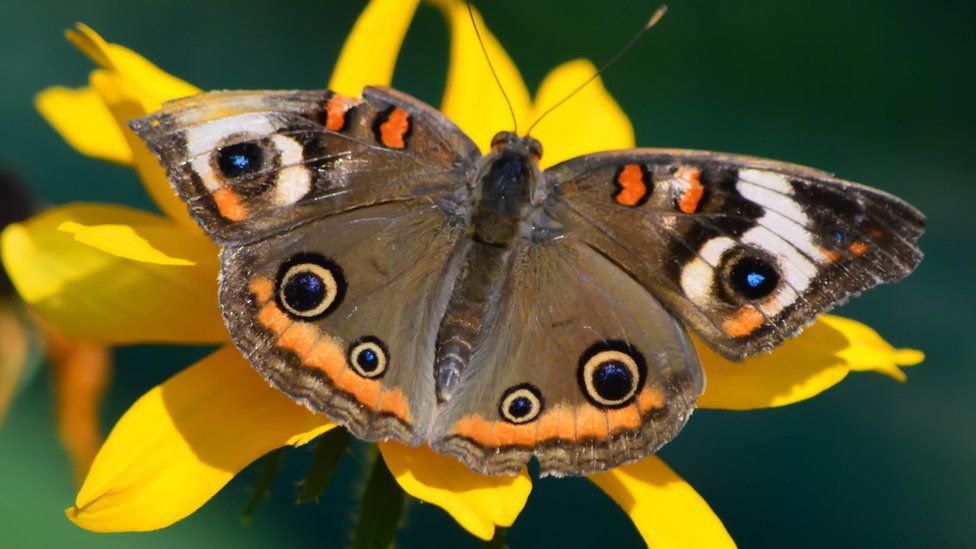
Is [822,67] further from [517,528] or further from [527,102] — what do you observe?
[527,102]

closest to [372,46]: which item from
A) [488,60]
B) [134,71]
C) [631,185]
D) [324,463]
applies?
[488,60]

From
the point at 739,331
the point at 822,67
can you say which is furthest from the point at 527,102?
the point at 822,67

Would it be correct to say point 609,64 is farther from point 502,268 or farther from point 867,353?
point 867,353

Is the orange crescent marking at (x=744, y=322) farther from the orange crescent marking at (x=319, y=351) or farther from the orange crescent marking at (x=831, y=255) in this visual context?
the orange crescent marking at (x=319, y=351)

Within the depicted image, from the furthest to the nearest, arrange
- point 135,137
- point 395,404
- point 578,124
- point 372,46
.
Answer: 1. point 578,124
2. point 372,46
3. point 135,137
4. point 395,404

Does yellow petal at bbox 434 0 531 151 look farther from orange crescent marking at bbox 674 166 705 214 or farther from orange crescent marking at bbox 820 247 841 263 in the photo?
orange crescent marking at bbox 820 247 841 263

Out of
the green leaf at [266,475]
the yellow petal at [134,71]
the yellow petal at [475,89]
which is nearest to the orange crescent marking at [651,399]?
the green leaf at [266,475]
